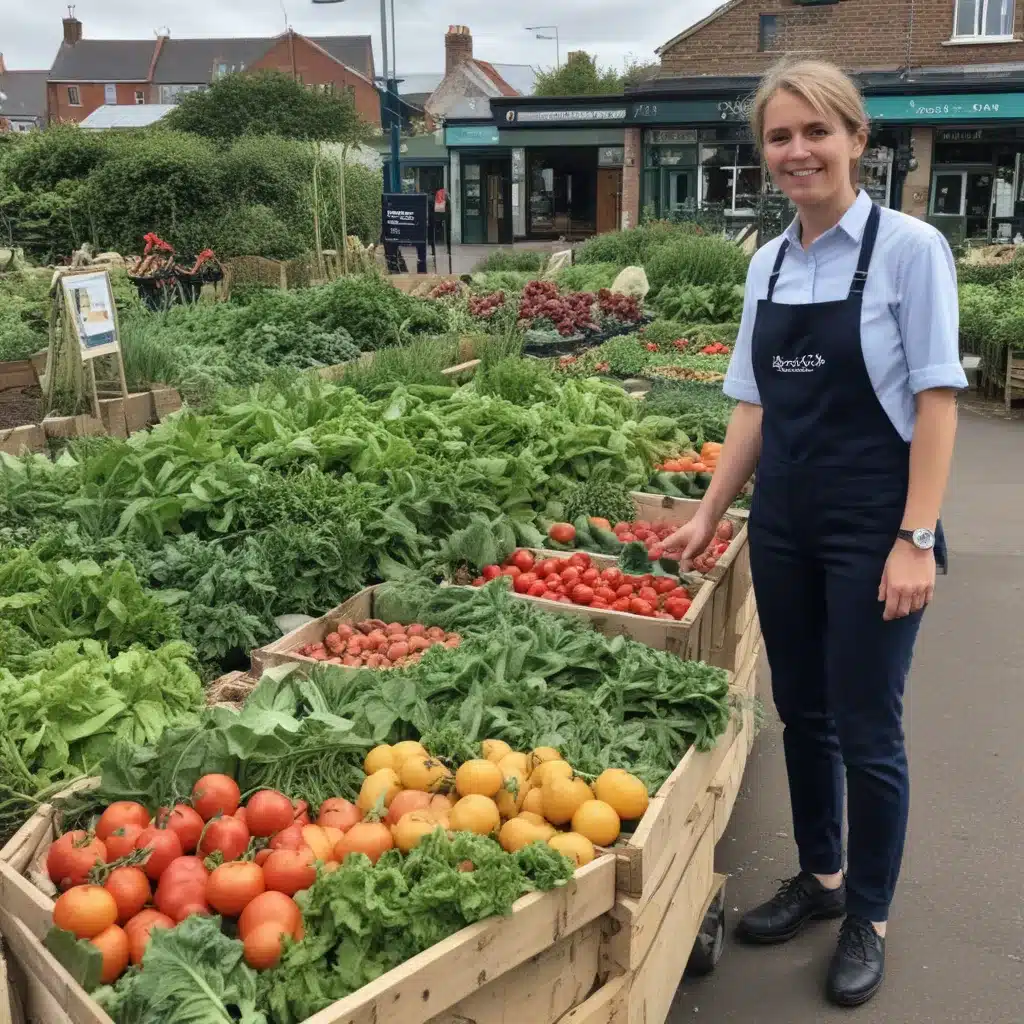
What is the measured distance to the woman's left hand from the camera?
9.11 ft

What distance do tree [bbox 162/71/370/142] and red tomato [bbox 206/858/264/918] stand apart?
40.1 metres

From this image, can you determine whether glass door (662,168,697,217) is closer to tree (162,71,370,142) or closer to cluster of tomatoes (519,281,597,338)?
tree (162,71,370,142)

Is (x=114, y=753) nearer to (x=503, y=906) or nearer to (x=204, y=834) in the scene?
(x=204, y=834)

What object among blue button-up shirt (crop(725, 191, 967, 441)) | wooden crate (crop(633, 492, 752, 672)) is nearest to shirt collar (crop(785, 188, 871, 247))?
blue button-up shirt (crop(725, 191, 967, 441))

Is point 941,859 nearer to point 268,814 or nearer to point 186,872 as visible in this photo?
point 268,814

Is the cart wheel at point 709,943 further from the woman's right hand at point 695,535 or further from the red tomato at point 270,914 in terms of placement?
the red tomato at point 270,914

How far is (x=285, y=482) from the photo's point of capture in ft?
16.0

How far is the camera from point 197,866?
2418 mm

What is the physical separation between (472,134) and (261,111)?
8433mm

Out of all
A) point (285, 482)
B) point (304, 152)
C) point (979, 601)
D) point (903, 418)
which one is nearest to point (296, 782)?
point (903, 418)

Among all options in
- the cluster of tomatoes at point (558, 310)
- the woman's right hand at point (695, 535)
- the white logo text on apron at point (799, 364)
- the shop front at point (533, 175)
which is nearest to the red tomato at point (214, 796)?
the woman's right hand at point (695, 535)

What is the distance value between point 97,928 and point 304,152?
24.9m

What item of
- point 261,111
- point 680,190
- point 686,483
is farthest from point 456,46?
point 686,483

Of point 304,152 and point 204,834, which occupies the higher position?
point 304,152
